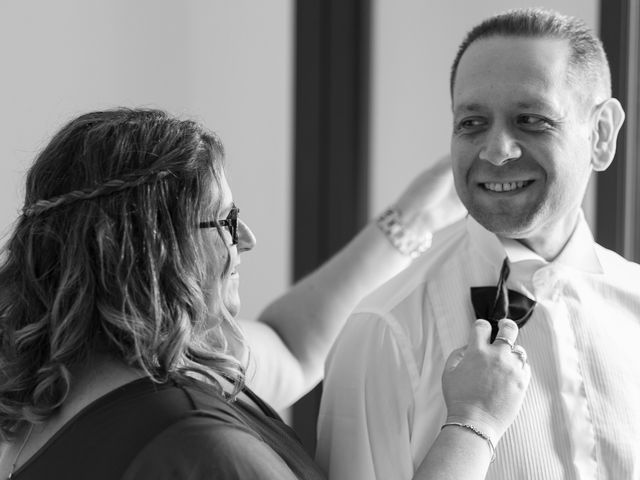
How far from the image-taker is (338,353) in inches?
69.9

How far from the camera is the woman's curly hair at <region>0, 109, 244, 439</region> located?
139 cm

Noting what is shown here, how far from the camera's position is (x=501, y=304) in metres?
1.66

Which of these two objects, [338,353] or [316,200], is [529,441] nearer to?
[338,353]

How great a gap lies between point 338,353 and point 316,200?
1352 mm

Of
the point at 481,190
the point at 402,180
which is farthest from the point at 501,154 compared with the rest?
the point at 402,180

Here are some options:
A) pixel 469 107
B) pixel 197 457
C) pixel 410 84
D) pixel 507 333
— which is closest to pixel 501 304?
pixel 507 333

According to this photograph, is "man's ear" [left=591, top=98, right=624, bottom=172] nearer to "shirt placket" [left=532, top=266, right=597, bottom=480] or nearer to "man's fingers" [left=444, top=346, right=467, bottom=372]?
"shirt placket" [left=532, top=266, right=597, bottom=480]

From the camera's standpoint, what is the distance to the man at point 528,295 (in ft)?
5.30

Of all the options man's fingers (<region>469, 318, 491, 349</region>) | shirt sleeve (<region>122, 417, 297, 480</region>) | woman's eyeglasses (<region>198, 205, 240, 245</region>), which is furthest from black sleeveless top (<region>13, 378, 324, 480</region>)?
man's fingers (<region>469, 318, 491, 349</region>)

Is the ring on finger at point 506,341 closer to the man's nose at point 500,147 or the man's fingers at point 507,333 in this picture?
the man's fingers at point 507,333

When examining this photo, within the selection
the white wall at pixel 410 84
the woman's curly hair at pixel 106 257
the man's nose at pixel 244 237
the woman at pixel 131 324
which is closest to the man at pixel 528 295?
the woman at pixel 131 324

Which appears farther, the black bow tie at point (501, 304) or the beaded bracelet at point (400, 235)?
the beaded bracelet at point (400, 235)

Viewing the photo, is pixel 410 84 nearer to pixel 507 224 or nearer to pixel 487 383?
pixel 507 224

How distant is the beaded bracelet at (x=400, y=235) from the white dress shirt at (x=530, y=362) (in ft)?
1.05
